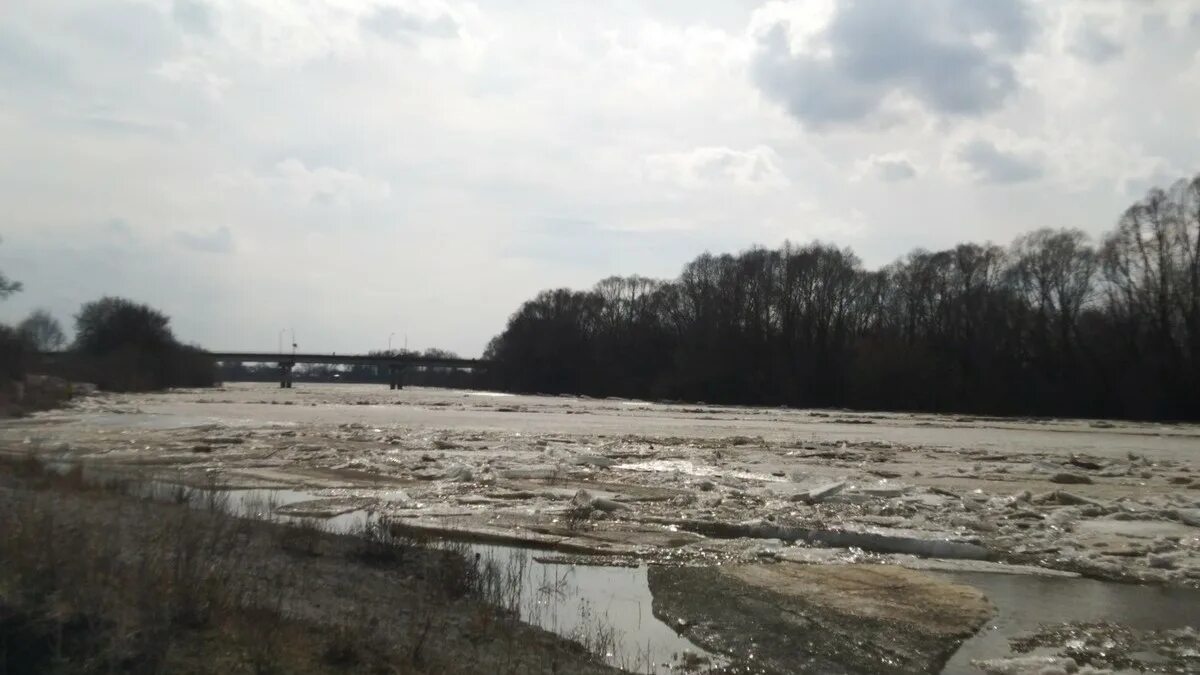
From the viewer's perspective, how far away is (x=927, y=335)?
87.7 metres

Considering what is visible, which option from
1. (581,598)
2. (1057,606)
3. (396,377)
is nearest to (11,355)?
(581,598)

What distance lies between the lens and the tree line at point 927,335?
222 ft

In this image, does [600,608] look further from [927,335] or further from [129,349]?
[129,349]

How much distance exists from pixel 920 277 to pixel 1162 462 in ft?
224

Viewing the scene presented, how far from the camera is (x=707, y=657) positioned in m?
8.42

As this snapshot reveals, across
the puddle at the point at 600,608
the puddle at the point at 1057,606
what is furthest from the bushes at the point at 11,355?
the puddle at the point at 1057,606

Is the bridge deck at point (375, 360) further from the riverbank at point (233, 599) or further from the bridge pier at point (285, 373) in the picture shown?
the riverbank at point (233, 599)

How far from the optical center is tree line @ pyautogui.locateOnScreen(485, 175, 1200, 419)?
6756 cm

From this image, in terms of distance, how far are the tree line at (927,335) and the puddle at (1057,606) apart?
61392 millimetres

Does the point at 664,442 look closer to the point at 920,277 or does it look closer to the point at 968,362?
the point at 968,362

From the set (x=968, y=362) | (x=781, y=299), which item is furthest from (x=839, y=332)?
(x=968, y=362)

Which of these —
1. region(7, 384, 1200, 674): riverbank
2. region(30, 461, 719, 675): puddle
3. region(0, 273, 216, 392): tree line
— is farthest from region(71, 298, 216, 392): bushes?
region(30, 461, 719, 675): puddle

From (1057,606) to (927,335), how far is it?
81.9 metres

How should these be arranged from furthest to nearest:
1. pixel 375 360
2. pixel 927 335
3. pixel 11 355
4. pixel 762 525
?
1. pixel 375 360
2. pixel 927 335
3. pixel 11 355
4. pixel 762 525
